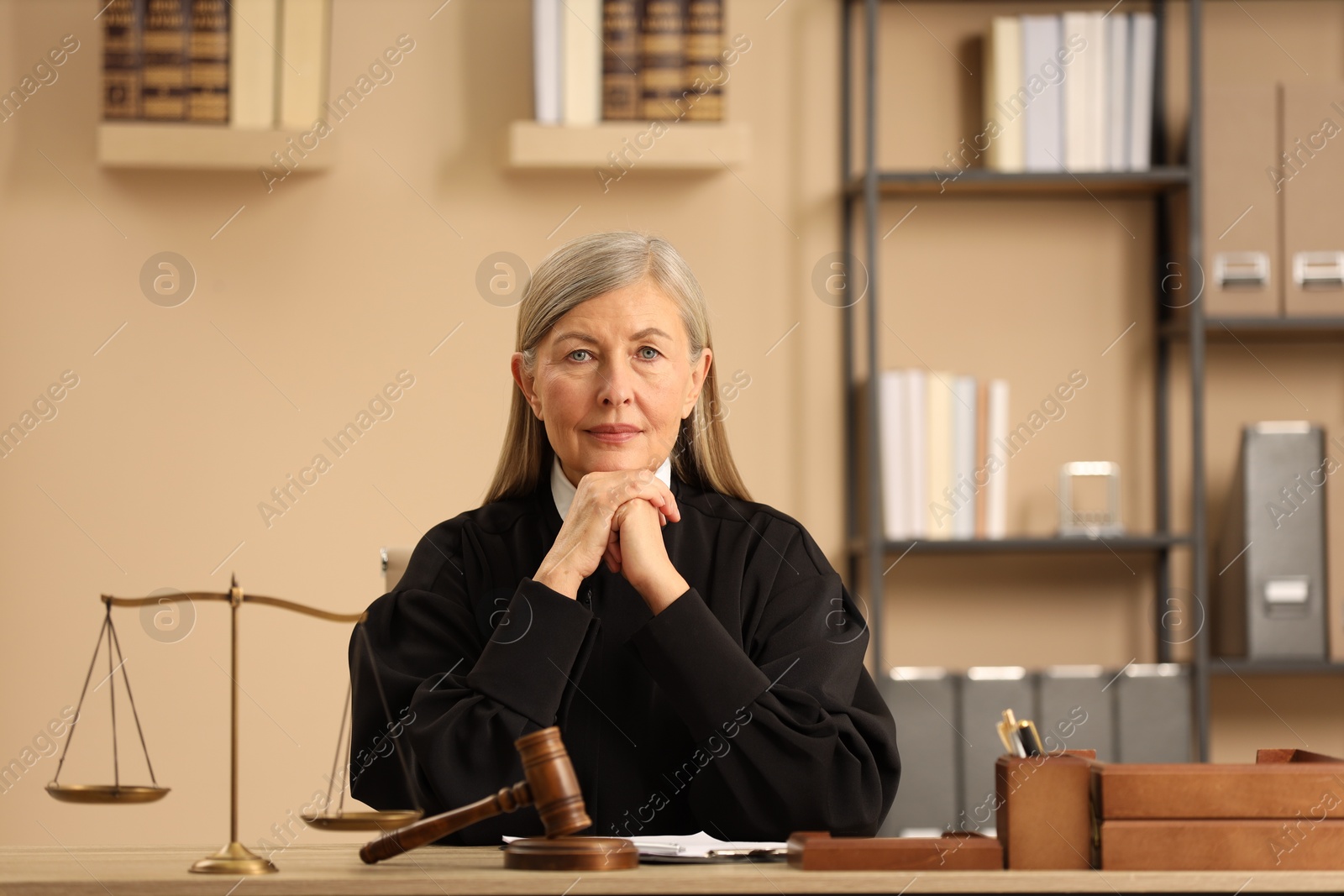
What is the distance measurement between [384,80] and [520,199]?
0.41 m

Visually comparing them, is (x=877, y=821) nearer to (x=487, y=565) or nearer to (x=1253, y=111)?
(x=487, y=565)

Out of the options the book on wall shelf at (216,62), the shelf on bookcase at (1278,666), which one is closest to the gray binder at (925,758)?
the shelf on bookcase at (1278,666)

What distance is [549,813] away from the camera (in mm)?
1162

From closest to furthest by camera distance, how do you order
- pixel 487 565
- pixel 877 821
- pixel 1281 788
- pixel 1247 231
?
pixel 1281 788
pixel 877 821
pixel 487 565
pixel 1247 231

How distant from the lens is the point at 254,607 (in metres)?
3.07

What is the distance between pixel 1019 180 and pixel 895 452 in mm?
653

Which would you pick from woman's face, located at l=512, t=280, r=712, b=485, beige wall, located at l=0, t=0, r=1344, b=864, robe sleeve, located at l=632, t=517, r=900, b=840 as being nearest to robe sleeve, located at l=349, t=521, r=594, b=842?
robe sleeve, located at l=632, t=517, r=900, b=840

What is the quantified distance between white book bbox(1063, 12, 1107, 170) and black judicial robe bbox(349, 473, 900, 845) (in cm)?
161

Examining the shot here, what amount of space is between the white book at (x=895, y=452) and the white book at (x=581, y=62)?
2.86 feet

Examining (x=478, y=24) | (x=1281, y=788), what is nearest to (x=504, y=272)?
(x=478, y=24)

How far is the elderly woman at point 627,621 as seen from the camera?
58.2 inches

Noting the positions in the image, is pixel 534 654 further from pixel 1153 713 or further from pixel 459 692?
pixel 1153 713

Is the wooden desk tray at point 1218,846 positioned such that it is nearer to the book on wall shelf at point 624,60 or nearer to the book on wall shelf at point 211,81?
the book on wall shelf at point 624,60

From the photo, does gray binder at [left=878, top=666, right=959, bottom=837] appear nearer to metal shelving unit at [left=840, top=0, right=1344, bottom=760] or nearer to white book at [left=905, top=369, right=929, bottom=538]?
metal shelving unit at [left=840, top=0, right=1344, bottom=760]
